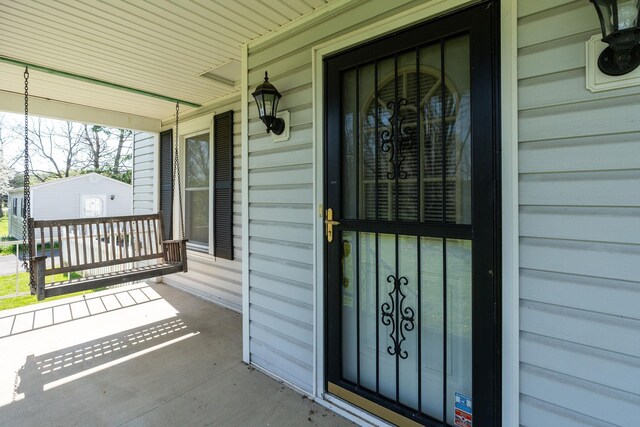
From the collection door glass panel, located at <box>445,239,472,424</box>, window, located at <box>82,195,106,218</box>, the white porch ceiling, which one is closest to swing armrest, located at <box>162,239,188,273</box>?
the white porch ceiling

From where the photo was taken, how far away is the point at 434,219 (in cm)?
165

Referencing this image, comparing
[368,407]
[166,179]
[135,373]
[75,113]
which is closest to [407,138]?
[368,407]

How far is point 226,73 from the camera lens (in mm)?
3383

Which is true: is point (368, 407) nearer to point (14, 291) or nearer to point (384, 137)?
point (384, 137)

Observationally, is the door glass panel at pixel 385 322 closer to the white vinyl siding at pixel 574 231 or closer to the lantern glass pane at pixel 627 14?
the white vinyl siding at pixel 574 231

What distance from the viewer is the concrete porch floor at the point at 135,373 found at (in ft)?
6.58

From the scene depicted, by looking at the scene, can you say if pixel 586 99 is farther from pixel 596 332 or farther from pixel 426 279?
pixel 426 279

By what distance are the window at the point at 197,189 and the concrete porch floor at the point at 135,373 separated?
3.63ft

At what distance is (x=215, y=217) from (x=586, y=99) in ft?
12.1

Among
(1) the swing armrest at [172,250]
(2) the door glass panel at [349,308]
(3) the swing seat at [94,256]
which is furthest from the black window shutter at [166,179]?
(2) the door glass panel at [349,308]

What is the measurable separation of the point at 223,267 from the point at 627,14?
399 cm

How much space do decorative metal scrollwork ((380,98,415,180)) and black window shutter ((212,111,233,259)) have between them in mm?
2472

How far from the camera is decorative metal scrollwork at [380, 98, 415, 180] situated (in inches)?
68.3

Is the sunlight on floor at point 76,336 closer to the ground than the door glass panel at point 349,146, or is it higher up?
closer to the ground
